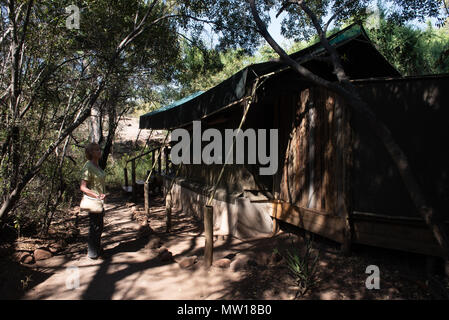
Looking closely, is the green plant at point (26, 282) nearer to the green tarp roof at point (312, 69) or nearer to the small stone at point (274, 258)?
the small stone at point (274, 258)

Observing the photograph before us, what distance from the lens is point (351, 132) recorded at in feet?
12.9

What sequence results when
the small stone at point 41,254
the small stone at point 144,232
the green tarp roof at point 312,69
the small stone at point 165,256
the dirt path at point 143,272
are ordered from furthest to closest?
1. the small stone at point 144,232
2. the small stone at point 165,256
3. the small stone at point 41,254
4. the green tarp roof at point 312,69
5. the dirt path at point 143,272

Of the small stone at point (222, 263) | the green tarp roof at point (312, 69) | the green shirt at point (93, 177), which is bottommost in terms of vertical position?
the small stone at point (222, 263)

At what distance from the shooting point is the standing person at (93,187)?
14.3ft

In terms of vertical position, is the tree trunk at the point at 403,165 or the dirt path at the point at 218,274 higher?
the tree trunk at the point at 403,165

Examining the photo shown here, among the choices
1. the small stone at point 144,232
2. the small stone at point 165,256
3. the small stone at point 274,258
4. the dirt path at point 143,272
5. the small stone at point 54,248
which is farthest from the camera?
the small stone at point 144,232

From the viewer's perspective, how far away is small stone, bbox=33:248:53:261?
181 inches

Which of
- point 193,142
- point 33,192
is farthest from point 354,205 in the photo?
point 193,142

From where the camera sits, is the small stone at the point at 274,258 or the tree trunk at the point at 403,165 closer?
the tree trunk at the point at 403,165

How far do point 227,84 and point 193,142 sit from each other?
4099 millimetres

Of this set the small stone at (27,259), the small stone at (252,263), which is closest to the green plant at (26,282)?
the small stone at (27,259)

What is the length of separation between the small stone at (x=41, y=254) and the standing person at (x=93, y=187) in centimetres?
66

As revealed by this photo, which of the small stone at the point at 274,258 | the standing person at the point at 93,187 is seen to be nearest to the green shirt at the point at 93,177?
the standing person at the point at 93,187
